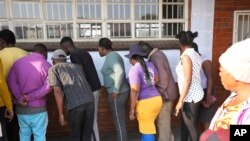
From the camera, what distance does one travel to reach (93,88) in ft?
11.9

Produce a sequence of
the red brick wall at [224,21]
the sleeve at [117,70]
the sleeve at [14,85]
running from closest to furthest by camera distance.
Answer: the sleeve at [14,85] < the sleeve at [117,70] < the red brick wall at [224,21]

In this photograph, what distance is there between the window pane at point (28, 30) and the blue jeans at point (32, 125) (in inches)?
62.1

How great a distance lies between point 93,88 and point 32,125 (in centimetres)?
89

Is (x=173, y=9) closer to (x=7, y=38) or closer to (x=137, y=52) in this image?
(x=137, y=52)

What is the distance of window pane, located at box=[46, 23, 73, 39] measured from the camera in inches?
172

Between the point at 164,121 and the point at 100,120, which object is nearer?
the point at 164,121

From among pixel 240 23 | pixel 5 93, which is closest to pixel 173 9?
pixel 240 23

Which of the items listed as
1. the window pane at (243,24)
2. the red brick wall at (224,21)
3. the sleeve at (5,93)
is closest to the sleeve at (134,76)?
the sleeve at (5,93)

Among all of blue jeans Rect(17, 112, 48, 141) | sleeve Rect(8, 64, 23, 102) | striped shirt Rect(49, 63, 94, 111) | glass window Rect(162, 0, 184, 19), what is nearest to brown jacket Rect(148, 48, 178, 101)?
striped shirt Rect(49, 63, 94, 111)

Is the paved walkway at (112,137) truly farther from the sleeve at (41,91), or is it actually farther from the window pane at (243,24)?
the window pane at (243,24)

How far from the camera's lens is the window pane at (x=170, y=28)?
4.72 metres

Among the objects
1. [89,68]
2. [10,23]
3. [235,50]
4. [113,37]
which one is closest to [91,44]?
[113,37]

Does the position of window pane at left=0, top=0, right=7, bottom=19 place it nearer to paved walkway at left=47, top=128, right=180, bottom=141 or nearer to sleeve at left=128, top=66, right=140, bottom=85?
paved walkway at left=47, top=128, right=180, bottom=141

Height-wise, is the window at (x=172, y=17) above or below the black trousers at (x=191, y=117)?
above
